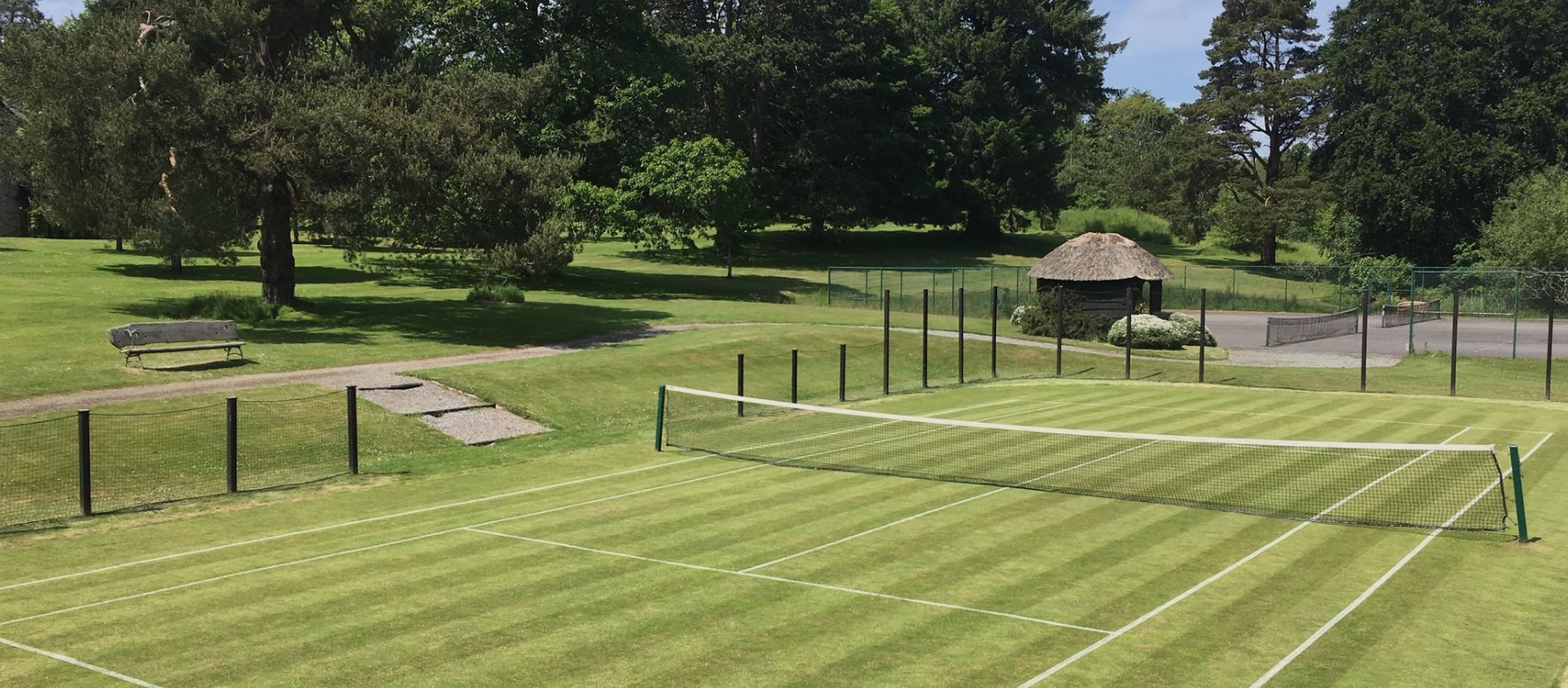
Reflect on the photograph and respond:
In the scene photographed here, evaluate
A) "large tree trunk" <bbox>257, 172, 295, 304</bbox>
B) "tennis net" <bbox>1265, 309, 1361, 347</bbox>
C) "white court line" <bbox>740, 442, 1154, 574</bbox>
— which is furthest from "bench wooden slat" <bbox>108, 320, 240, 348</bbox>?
"tennis net" <bbox>1265, 309, 1361, 347</bbox>

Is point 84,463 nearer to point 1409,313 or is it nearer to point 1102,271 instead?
point 1102,271

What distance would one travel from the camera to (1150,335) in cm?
4453

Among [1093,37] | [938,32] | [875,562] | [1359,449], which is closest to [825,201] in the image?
[938,32]

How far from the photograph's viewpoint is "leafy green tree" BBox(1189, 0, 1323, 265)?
283 feet

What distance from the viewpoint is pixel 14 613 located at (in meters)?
11.7

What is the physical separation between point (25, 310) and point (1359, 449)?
3594cm

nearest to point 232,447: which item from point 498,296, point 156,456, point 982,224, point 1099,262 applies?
point 156,456

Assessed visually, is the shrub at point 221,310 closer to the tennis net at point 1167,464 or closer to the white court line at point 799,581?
the tennis net at point 1167,464

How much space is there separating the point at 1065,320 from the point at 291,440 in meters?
33.5

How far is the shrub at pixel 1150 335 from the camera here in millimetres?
44438

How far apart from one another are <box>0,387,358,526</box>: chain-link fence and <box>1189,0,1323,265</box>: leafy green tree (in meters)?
77.9

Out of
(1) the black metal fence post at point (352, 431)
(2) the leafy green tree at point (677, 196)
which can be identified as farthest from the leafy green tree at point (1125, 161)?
(1) the black metal fence post at point (352, 431)

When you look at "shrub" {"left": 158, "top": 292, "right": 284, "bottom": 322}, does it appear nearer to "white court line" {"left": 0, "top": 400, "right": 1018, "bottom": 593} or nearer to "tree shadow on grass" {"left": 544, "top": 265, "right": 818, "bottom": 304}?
"tree shadow on grass" {"left": 544, "top": 265, "right": 818, "bottom": 304}

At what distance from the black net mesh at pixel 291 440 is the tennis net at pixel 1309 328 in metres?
37.5
